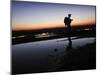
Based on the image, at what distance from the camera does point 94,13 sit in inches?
97.4

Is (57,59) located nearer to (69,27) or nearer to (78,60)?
(78,60)

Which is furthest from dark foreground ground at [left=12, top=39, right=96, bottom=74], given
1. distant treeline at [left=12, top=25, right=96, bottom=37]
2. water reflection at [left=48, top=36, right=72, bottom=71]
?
distant treeline at [left=12, top=25, right=96, bottom=37]

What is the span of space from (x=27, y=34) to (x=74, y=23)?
0.66 metres

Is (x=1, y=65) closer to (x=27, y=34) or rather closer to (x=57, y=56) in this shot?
(x=27, y=34)

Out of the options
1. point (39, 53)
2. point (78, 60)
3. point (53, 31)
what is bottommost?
Answer: point (78, 60)

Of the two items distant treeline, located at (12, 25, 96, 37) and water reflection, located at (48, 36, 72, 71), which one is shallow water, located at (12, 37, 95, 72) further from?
distant treeline, located at (12, 25, 96, 37)

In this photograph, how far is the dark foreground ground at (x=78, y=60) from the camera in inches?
90.6

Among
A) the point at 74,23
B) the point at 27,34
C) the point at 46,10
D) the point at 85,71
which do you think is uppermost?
the point at 46,10

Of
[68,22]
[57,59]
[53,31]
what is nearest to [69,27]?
[68,22]

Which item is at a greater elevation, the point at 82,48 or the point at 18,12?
the point at 18,12

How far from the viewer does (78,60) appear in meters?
2.38

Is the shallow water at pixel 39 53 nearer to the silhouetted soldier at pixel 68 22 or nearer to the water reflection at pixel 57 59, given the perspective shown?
the water reflection at pixel 57 59

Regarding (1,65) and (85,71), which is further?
(85,71)

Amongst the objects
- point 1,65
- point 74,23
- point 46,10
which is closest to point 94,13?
point 74,23
